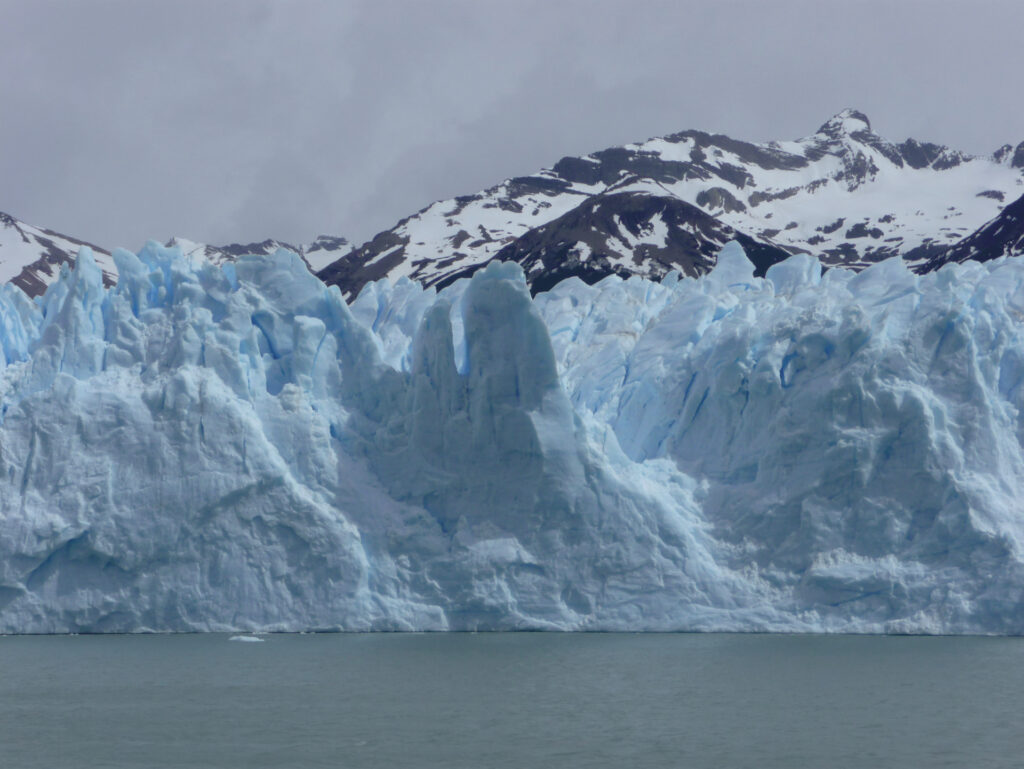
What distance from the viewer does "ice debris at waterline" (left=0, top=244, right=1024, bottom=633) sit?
24.2 meters

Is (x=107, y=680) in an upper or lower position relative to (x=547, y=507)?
lower

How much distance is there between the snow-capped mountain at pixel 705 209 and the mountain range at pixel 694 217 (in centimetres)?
14

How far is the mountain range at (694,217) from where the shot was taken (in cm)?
6894

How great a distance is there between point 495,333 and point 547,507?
3.38 metres

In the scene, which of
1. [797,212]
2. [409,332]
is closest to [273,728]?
[409,332]

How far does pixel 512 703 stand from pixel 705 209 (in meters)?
73.7

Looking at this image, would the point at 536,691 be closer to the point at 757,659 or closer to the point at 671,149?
the point at 757,659

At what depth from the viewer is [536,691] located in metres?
19.0

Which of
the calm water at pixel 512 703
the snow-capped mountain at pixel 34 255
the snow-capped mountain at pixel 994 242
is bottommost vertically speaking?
the calm water at pixel 512 703

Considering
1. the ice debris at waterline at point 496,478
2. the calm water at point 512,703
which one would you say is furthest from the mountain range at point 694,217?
the calm water at point 512,703

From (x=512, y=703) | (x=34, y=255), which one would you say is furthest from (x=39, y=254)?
(x=512, y=703)

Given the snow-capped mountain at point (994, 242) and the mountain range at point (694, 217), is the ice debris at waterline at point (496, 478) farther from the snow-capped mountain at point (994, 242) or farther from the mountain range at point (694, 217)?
the mountain range at point (694, 217)

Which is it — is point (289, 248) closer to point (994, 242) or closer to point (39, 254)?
point (39, 254)

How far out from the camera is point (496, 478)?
25062 millimetres
